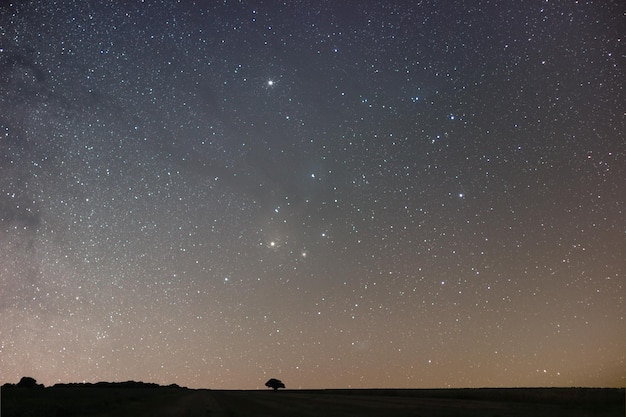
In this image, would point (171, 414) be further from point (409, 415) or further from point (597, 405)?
point (597, 405)

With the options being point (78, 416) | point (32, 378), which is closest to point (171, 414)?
point (78, 416)

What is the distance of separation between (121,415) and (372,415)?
1063 centimetres

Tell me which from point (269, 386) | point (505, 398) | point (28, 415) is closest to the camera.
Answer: point (28, 415)

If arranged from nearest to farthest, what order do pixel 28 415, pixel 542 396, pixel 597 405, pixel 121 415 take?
pixel 28 415 < pixel 121 415 < pixel 597 405 < pixel 542 396

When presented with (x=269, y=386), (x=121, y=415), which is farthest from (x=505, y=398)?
(x=269, y=386)

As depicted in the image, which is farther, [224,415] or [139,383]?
[139,383]

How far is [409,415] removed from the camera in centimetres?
1925

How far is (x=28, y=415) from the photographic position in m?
18.4

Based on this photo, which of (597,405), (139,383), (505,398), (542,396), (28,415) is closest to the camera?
(28,415)

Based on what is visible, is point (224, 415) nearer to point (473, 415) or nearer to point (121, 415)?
point (121, 415)

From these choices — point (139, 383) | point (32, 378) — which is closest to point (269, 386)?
point (32, 378)

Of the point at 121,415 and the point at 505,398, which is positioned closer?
the point at 121,415

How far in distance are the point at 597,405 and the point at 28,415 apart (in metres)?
24.8

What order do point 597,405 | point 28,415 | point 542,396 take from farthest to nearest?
point 542,396, point 597,405, point 28,415
